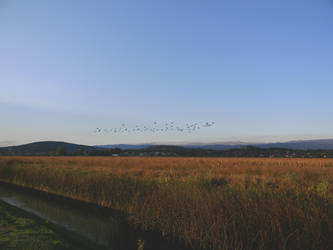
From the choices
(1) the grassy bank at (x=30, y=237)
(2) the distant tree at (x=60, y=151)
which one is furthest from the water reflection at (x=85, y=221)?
(2) the distant tree at (x=60, y=151)

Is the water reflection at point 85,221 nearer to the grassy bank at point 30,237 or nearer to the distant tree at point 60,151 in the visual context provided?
the grassy bank at point 30,237

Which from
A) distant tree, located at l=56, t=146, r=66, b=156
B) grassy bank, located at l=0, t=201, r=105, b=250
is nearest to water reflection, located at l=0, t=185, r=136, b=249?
grassy bank, located at l=0, t=201, r=105, b=250

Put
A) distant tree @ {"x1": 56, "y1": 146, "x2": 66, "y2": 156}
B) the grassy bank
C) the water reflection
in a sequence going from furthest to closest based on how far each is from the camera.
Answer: distant tree @ {"x1": 56, "y1": 146, "x2": 66, "y2": 156}
the water reflection
the grassy bank

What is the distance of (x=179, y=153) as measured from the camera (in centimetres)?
10944

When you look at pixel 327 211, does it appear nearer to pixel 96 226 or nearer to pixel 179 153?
pixel 96 226

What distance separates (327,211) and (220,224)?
8.73 feet

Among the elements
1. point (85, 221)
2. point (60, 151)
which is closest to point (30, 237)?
point (85, 221)

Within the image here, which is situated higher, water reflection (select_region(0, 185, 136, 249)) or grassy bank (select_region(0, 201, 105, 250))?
grassy bank (select_region(0, 201, 105, 250))

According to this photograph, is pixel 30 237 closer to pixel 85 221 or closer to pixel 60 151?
pixel 85 221

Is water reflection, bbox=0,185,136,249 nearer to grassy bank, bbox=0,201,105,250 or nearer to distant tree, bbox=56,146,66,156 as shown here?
grassy bank, bbox=0,201,105,250

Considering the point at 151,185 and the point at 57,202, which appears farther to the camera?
the point at 57,202


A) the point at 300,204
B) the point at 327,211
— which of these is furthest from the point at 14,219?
the point at 327,211

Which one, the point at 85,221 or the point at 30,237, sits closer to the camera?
the point at 30,237

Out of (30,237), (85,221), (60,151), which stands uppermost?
(30,237)
